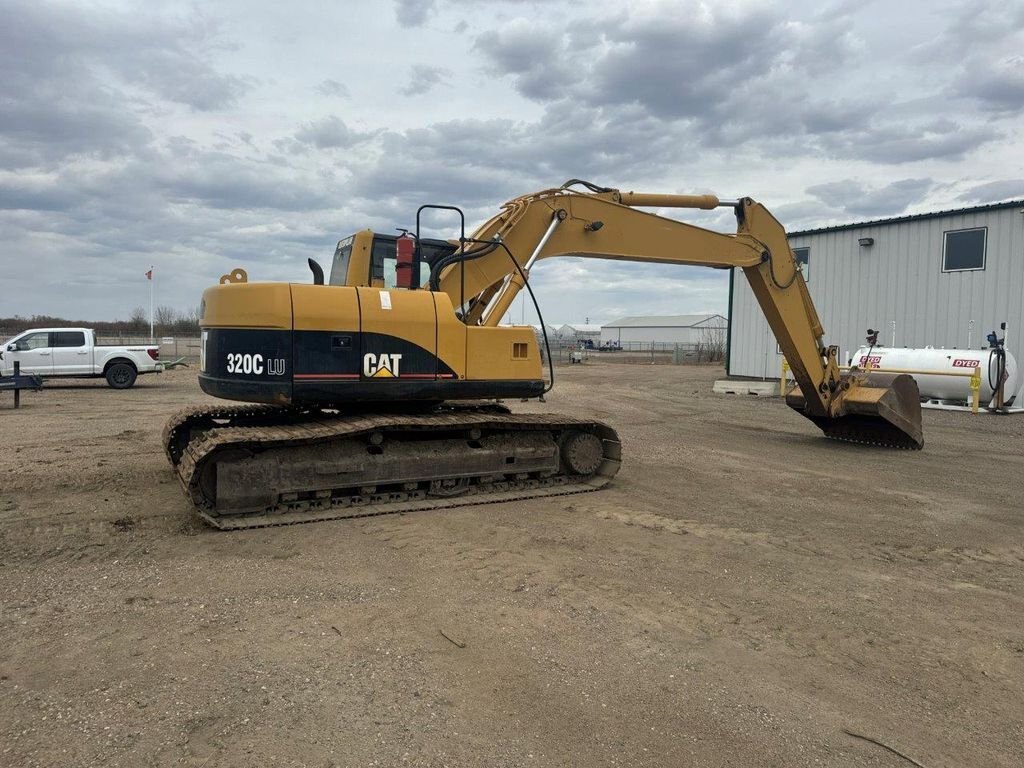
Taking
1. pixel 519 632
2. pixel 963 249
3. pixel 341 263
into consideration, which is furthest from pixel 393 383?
pixel 963 249

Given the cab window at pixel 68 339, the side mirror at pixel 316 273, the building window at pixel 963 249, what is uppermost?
the building window at pixel 963 249

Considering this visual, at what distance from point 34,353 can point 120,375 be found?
2.22 m

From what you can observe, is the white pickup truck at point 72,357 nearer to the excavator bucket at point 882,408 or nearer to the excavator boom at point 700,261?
the excavator boom at point 700,261

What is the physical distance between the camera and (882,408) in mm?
11516

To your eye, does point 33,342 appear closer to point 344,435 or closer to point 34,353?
point 34,353

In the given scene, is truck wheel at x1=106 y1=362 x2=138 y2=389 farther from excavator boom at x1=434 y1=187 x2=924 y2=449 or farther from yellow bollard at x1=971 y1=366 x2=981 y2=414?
yellow bollard at x1=971 y1=366 x2=981 y2=414

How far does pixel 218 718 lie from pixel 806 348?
1053 cm

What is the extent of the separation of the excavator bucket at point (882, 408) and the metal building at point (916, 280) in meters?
9.32

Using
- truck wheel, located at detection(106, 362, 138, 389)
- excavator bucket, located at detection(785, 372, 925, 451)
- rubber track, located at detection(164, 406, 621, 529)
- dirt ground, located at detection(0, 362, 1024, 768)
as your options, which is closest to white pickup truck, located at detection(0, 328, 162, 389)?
truck wheel, located at detection(106, 362, 138, 389)

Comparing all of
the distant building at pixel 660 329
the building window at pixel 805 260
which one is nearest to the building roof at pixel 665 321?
the distant building at pixel 660 329

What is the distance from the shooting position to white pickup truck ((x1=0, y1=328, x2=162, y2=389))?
66.4ft

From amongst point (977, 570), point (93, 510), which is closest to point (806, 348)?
point (977, 570)

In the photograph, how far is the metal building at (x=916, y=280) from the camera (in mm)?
18719

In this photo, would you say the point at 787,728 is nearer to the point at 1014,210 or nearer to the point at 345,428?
the point at 345,428
